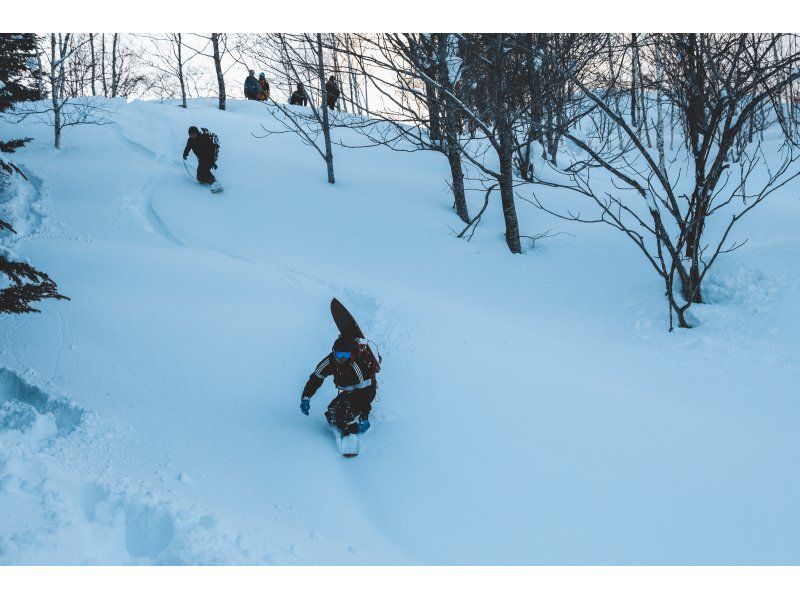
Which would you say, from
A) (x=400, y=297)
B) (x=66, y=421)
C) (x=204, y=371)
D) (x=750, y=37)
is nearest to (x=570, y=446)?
(x=400, y=297)

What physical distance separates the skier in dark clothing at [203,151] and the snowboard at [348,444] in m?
7.67

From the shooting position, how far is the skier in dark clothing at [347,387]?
4836mm

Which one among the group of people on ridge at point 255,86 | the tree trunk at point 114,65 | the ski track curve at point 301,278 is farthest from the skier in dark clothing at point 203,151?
the tree trunk at point 114,65

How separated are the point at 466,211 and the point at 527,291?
9.16ft

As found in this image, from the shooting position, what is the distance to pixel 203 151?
10.7m

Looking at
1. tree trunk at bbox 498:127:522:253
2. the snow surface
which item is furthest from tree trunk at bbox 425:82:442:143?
the snow surface

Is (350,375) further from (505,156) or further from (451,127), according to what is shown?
(505,156)

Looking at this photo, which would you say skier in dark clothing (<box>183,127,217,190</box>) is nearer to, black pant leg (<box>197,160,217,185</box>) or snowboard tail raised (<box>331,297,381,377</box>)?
black pant leg (<box>197,160,217,185</box>)

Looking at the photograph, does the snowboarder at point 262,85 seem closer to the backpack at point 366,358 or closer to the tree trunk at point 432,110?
the tree trunk at point 432,110

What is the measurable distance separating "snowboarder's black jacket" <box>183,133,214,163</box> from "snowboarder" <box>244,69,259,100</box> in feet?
34.7

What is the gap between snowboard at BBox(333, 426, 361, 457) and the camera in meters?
4.73

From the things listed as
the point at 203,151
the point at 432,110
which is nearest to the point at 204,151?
the point at 203,151

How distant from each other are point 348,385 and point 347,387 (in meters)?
0.02

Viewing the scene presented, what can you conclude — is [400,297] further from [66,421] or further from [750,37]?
[750,37]
